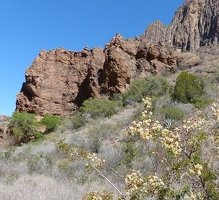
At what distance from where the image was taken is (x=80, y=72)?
30.3 m

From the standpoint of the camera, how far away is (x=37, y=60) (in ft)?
98.1

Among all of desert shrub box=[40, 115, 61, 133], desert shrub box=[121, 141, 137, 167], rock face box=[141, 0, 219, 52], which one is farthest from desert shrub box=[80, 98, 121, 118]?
rock face box=[141, 0, 219, 52]

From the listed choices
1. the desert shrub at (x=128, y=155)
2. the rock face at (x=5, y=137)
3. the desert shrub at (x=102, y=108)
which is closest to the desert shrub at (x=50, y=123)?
the desert shrub at (x=102, y=108)

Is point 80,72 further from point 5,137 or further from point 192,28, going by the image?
point 192,28

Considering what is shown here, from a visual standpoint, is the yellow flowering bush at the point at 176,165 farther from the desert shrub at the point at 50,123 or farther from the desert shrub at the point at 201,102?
the desert shrub at the point at 50,123

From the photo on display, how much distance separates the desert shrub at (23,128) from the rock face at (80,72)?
179 inches

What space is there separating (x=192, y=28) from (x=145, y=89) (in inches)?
2129

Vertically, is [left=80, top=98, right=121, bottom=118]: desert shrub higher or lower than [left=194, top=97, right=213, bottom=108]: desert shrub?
higher

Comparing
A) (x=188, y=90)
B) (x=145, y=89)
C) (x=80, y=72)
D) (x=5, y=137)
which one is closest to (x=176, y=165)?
(x=188, y=90)

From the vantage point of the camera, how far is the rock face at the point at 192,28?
67.8 meters

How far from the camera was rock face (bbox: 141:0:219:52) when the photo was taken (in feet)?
222

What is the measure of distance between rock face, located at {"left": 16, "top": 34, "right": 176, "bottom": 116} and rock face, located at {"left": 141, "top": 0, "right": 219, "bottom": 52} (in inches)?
1595

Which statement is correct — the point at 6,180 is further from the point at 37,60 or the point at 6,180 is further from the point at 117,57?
the point at 37,60

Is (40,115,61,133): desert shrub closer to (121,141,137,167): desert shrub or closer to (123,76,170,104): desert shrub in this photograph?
(123,76,170,104): desert shrub
